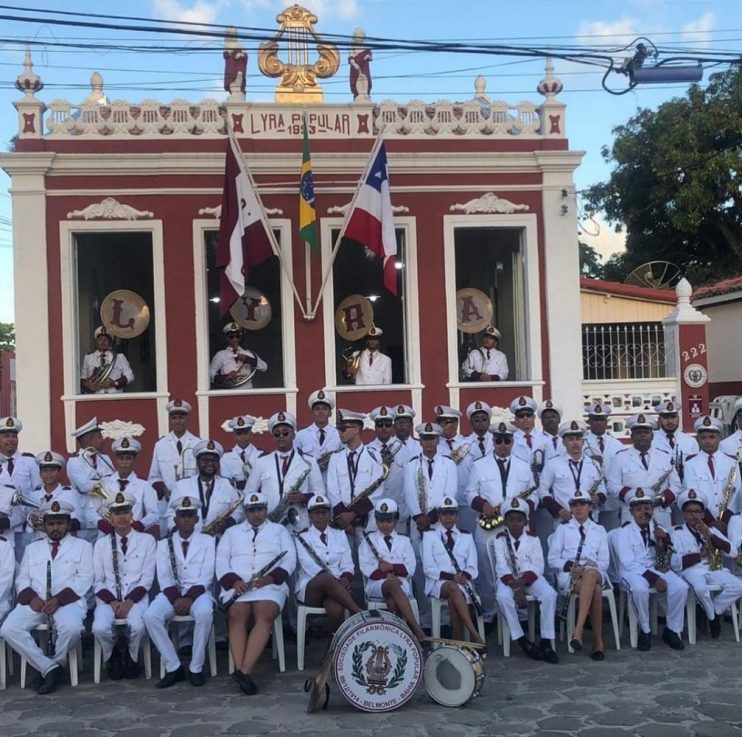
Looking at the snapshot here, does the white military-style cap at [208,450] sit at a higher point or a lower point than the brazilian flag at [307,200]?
lower

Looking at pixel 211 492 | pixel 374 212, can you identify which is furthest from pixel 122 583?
pixel 374 212

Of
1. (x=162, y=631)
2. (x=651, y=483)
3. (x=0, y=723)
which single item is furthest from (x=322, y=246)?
(x=0, y=723)

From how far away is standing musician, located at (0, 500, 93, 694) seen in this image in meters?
7.44

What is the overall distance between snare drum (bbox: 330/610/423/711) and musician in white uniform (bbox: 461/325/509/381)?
265 inches

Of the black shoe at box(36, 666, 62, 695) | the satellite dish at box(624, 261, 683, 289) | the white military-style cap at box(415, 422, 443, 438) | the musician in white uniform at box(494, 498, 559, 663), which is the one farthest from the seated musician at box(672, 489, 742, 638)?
the satellite dish at box(624, 261, 683, 289)

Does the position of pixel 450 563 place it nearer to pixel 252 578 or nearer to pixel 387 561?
pixel 387 561

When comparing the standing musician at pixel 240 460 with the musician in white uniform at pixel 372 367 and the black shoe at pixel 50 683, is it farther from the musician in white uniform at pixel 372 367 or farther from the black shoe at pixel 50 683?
the musician in white uniform at pixel 372 367

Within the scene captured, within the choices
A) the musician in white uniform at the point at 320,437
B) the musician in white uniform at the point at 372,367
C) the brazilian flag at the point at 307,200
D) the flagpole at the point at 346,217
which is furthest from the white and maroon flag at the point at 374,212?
the musician in white uniform at the point at 320,437

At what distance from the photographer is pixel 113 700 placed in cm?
709

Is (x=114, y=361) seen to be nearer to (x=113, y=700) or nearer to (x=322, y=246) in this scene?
(x=322, y=246)

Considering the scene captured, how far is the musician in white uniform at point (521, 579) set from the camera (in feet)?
26.1

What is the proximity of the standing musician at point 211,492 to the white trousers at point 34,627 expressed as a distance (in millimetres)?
1333

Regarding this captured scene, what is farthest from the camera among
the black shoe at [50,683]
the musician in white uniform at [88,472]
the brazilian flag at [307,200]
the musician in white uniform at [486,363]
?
the musician in white uniform at [486,363]

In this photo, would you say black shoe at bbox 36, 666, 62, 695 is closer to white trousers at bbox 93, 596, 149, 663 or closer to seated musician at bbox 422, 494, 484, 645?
white trousers at bbox 93, 596, 149, 663
